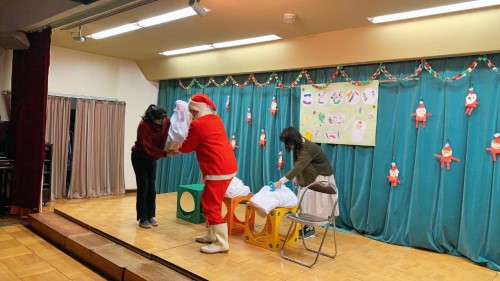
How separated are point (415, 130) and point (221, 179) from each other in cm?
Result: 223

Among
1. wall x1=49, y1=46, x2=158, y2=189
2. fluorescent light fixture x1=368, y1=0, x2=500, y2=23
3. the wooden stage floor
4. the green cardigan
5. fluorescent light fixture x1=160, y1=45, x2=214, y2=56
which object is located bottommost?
the wooden stage floor

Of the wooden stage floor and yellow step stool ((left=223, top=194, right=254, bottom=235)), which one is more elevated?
yellow step stool ((left=223, top=194, right=254, bottom=235))

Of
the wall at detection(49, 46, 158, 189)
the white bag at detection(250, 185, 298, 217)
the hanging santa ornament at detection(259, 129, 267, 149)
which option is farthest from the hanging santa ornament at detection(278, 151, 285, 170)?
the wall at detection(49, 46, 158, 189)

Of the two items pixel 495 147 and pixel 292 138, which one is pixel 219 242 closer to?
pixel 292 138

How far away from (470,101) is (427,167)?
2.55 ft

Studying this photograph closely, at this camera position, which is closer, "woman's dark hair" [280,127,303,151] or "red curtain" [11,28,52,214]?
"woman's dark hair" [280,127,303,151]

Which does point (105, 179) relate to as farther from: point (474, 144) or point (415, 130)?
point (474, 144)

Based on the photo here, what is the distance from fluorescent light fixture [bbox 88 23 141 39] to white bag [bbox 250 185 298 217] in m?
2.56

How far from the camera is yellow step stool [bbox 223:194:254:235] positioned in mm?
3842

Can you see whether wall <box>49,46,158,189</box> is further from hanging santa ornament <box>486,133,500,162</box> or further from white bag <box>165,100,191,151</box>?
hanging santa ornament <box>486,133,500,162</box>

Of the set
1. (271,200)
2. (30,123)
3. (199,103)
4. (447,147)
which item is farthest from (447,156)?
(30,123)

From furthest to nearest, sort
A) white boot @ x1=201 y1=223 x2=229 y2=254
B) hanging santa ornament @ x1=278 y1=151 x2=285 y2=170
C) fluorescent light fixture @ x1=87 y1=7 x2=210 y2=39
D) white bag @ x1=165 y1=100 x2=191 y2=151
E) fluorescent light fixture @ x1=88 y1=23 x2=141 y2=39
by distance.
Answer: hanging santa ornament @ x1=278 y1=151 x2=285 y2=170 → fluorescent light fixture @ x1=88 y1=23 x2=141 y2=39 → white bag @ x1=165 y1=100 x2=191 y2=151 → fluorescent light fixture @ x1=87 y1=7 x2=210 y2=39 → white boot @ x1=201 y1=223 x2=229 y2=254

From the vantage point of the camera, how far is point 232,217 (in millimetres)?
3945

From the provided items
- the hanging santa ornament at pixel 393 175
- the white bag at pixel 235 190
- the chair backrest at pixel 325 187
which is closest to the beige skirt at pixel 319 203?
the chair backrest at pixel 325 187
